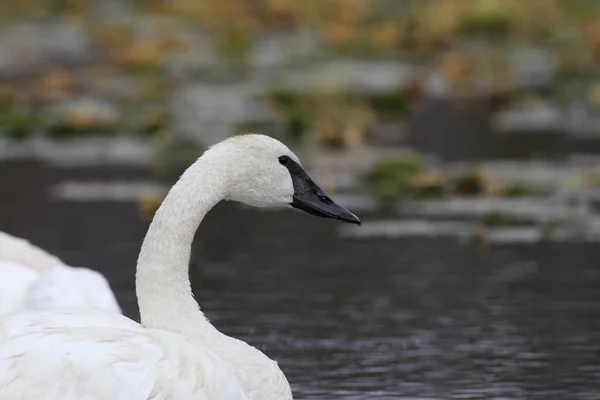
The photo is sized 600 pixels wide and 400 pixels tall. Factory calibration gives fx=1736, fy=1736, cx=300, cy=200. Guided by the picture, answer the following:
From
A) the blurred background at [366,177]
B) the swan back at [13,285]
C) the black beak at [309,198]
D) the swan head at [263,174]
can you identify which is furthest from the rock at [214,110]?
the swan head at [263,174]

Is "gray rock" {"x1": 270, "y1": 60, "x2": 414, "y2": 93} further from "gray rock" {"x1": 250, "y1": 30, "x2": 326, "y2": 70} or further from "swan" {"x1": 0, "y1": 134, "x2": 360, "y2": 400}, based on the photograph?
Result: "swan" {"x1": 0, "y1": 134, "x2": 360, "y2": 400}

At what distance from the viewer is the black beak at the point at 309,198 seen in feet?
25.3

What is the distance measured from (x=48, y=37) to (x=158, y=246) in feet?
77.6

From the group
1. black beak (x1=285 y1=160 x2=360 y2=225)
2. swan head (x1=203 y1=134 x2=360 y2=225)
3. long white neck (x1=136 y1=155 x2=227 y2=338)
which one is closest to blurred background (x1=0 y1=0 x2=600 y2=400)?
black beak (x1=285 y1=160 x2=360 y2=225)

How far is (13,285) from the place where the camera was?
912cm

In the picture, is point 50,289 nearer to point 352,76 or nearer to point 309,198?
point 309,198

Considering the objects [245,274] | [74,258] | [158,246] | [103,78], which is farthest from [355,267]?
Result: [103,78]

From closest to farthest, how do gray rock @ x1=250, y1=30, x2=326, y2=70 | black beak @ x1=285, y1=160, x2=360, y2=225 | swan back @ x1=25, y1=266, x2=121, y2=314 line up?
black beak @ x1=285, y1=160, x2=360, y2=225 → swan back @ x1=25, y1=266, x2=121, y2=314 → gray rock @ x1=250, y1=30, x2=326, y2=70

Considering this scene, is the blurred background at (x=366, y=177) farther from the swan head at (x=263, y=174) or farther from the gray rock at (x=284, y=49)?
the swan head at (x=263, y=174)

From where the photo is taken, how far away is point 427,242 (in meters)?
12.9

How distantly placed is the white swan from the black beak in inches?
58.1

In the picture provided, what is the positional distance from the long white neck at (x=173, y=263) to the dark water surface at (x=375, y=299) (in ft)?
4.88

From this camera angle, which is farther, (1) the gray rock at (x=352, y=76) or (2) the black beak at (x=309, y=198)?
(1) the gray rock at (x=352, y=76)

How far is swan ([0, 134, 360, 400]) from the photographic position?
641cm
